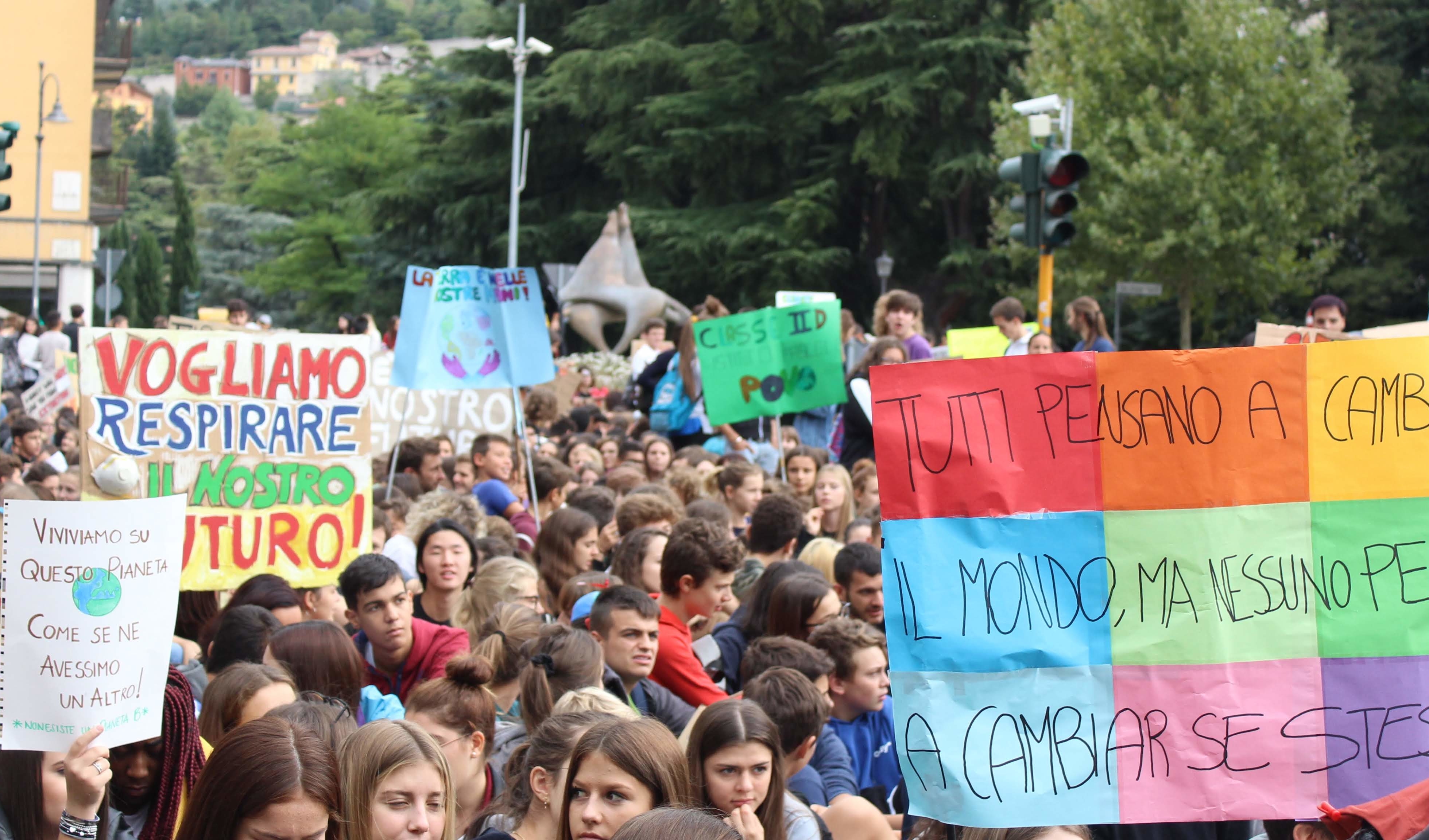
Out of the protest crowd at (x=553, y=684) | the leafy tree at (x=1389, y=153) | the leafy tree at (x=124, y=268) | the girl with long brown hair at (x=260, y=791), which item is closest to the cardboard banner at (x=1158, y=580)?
the protest crowd at (x=553, y=684)

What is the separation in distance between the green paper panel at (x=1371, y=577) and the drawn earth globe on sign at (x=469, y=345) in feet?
24.1

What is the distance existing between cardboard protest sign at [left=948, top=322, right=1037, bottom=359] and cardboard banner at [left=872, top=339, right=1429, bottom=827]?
10.6 meters

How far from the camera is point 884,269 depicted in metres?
37.0

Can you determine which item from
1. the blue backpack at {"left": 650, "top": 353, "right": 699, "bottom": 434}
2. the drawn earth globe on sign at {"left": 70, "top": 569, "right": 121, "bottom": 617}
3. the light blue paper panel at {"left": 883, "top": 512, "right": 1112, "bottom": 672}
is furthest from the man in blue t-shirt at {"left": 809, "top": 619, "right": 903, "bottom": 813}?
the blue backpack at {"left": 650, "top": 353, "right": 699, "bottom": 434}

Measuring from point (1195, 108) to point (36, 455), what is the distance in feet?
86.1

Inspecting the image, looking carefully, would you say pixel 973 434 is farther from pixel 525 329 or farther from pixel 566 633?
pixel 525 329

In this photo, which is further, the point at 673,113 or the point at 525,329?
the point at 673,113

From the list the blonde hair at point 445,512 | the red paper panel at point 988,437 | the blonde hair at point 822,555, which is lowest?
the blonde hair at point 822,555

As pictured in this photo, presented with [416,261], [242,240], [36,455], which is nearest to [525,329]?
[36,455]

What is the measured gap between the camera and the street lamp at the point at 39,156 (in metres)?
33.2

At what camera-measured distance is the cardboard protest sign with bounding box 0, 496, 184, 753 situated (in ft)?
11.8

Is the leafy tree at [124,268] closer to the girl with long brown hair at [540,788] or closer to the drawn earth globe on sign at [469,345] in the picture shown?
the drawn earth globe on sign at [469,345]

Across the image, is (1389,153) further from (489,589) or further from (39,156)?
(489,589)

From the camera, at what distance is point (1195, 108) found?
32.6 m
